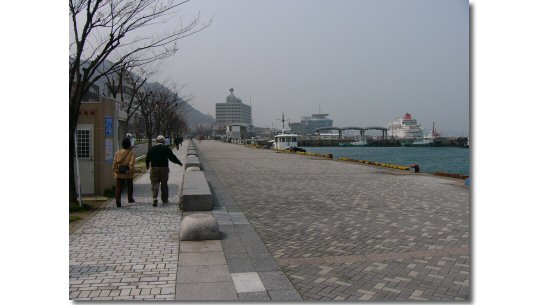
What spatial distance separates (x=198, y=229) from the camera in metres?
6.23

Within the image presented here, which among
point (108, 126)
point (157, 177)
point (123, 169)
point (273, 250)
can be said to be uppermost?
point (108, 126)

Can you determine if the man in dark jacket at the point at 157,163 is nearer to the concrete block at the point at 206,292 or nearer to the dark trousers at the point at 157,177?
the dark trousers at the point at 157,177

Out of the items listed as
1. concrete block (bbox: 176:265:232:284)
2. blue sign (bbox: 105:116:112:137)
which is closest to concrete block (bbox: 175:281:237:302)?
concrete block (bbox: 176:265:232:284)

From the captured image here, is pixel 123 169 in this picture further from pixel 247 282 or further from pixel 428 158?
pixel 428 158

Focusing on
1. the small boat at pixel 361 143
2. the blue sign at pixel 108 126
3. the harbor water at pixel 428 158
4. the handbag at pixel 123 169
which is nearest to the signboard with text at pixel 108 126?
the blue sign at pixel 108 126

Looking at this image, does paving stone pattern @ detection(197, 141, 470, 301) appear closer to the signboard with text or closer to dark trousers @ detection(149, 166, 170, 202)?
dark trousers @ detection(149, 166, 170, 202)

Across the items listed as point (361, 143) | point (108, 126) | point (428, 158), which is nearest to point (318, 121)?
point (428, 158)

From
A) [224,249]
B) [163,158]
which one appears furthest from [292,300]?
[163,158]

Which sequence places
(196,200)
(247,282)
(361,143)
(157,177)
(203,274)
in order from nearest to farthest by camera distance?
(247,282)
(203,274)
(196,200)
(157,177)
(361,143)

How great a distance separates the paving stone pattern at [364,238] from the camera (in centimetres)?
453

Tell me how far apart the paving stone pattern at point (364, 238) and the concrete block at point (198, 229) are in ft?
1.25

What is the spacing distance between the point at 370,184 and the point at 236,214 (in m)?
6.45

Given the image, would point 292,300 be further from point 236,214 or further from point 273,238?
point 236,214

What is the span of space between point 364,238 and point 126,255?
3.21m
